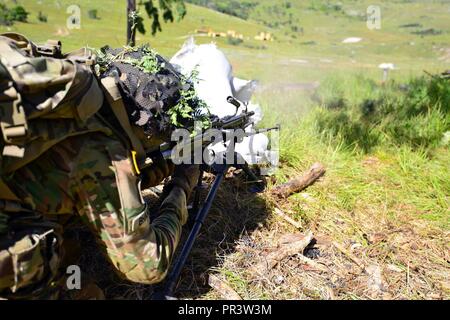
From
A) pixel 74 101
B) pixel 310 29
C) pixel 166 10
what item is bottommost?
pixel 74 101

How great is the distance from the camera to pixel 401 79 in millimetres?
8547

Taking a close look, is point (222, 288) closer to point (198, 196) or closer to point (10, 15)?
point (198, 196)

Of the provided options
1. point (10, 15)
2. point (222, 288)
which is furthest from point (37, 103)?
point (10, 15)

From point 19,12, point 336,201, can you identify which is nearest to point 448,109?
point 336,201

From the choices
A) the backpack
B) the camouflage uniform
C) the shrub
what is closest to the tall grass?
the camouflage uniform

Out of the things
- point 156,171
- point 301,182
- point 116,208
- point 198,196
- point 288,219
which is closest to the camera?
point 116,208

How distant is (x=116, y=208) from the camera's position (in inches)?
69.4

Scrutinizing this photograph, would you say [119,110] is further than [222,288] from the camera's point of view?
No

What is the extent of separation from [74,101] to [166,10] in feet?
11.4

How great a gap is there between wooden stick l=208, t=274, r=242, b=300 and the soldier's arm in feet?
2.05

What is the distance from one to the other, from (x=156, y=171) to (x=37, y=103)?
0.85 m

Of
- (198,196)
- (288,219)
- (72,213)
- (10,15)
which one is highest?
(10,15)
